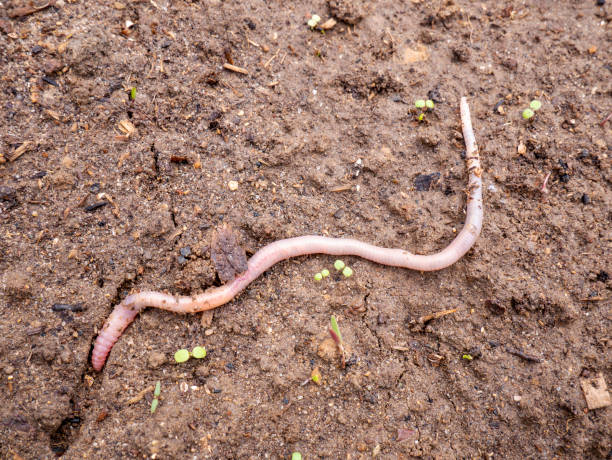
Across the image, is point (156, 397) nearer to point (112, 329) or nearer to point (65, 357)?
point (112, 329)

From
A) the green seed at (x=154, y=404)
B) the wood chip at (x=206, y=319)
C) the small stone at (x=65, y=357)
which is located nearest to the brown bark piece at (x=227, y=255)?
the wood chip at (x=206, y=319)

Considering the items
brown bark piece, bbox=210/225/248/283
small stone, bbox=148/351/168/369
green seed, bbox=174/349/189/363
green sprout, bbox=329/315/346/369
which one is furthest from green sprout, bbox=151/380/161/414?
green sprout, bbox=329/315/346/369

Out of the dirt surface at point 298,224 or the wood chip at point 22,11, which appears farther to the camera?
the wood chip at point 22,11

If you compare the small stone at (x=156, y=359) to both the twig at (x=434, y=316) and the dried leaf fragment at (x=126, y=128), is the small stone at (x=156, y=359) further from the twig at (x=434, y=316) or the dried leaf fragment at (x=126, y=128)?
the twig at (x=434, y=316)

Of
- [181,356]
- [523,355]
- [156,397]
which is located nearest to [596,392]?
[523,355]

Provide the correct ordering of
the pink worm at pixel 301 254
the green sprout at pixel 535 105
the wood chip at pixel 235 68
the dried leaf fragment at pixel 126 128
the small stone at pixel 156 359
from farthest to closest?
1. the green sprout at pixel 535 105
2. the wood chip at pixel 235 68
3. the dried leaf fragment at pixel 126 128
4. the pink worm at pixel 301 254
5. the small stone at pixel 156 359
